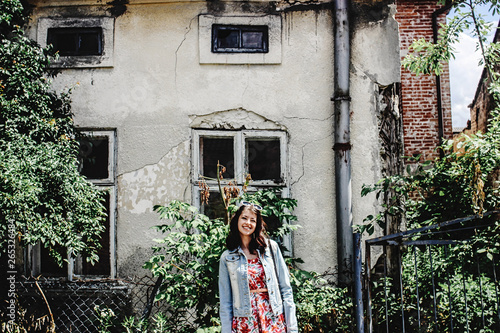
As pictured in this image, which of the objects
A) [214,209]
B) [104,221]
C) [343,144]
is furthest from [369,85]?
[104,221]

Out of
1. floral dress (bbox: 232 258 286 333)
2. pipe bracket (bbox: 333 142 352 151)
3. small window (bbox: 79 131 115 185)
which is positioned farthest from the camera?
small window (bbox: 79 131 115 185)

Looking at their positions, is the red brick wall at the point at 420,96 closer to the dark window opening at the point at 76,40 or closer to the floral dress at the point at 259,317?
the dark window opening at the point at 76,40

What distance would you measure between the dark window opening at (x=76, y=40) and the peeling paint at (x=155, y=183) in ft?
5.46

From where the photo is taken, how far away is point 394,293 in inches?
205

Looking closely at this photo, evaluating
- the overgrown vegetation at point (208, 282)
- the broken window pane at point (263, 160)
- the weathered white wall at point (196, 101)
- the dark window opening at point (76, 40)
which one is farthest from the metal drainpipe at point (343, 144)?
the dark window opening at point (76, 40)

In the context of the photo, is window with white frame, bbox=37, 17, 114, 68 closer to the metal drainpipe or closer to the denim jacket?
the metal drainpipe

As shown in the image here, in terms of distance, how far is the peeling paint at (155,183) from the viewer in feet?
17.6

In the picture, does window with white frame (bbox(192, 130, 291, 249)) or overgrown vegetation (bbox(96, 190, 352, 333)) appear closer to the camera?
overgrown vegetation (bbox(96, 190, 352, 333))

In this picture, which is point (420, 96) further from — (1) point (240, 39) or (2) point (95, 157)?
(2) point (95, 157)

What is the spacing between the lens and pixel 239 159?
213 inches

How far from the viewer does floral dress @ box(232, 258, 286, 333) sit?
127 inches

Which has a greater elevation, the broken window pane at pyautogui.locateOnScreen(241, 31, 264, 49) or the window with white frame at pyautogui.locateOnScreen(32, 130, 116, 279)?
the broken window pane at pyautogui.locateOnScreen(241, 31, 264, 49)

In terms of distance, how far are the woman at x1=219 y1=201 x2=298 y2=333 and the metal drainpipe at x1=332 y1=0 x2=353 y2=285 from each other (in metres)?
1.98

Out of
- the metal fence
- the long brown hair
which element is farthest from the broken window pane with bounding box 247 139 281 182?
the long brown hair
